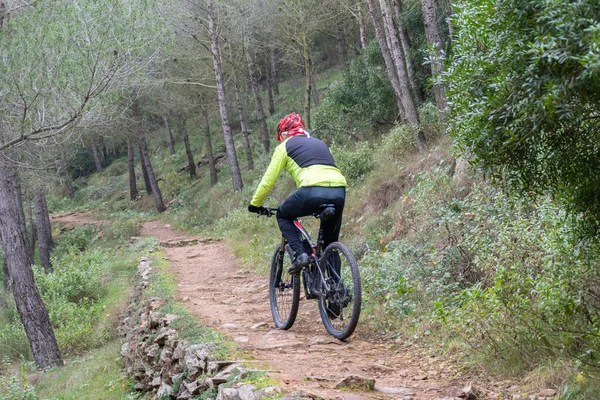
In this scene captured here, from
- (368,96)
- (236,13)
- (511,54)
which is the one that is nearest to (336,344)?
(511,54)

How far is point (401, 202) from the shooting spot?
10055 mm

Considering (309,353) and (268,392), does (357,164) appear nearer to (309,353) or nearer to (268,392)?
(309,353)

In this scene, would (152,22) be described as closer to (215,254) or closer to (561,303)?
(215,254)

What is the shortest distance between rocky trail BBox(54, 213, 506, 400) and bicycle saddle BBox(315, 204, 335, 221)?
1.25 metres

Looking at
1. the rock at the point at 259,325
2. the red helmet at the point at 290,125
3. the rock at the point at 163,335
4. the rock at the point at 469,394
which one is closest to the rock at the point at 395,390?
the rock at the point at 469,394

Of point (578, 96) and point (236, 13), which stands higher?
point (236, 13)

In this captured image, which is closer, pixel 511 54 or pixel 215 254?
pixel 511 54

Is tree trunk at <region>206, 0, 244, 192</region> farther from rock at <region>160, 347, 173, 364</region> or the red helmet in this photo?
rock at <region>160, 347, 173, 364</region>

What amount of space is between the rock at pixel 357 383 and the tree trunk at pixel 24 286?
772cm

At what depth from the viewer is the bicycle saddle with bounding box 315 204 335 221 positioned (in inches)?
223

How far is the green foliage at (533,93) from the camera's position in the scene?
2525 mm

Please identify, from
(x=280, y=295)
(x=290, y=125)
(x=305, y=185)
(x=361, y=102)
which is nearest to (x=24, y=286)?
(x=280, y=295)

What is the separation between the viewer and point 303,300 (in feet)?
27.8

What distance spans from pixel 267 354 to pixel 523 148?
123 inches
